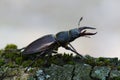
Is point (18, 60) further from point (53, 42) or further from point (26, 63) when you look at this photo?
point (53, 42)

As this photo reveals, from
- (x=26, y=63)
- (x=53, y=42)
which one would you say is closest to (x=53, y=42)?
(x=53, y=42)

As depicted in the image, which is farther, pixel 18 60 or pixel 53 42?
pixel 18 60

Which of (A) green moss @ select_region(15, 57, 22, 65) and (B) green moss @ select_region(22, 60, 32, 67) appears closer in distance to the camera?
(B) green moss @ select_region(22, 60, 32, 67)

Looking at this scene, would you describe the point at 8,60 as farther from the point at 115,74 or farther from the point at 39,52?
the point at 115,74

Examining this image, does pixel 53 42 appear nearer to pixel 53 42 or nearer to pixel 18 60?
pixel 53 42

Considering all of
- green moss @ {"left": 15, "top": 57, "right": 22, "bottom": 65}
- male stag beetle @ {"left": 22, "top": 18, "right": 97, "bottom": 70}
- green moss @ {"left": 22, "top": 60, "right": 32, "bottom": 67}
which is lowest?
green moss @ {"left": 22, "top": 60, "right": 32, "bottom": 67}

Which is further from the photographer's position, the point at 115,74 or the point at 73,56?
the point at 73,56

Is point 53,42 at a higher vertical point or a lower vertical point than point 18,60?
higher

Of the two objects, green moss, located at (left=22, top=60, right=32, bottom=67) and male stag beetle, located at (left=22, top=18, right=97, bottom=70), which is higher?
male stag beetle, located at (left=22, top=18, right=97, bottom=70)

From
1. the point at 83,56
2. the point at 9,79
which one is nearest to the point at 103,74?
the point at 83,56

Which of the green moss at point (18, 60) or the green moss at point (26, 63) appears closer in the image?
the green moss at point (26, 63)

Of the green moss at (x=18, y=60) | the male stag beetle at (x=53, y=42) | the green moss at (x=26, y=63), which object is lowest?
the green moss at (x=26, y=63)
